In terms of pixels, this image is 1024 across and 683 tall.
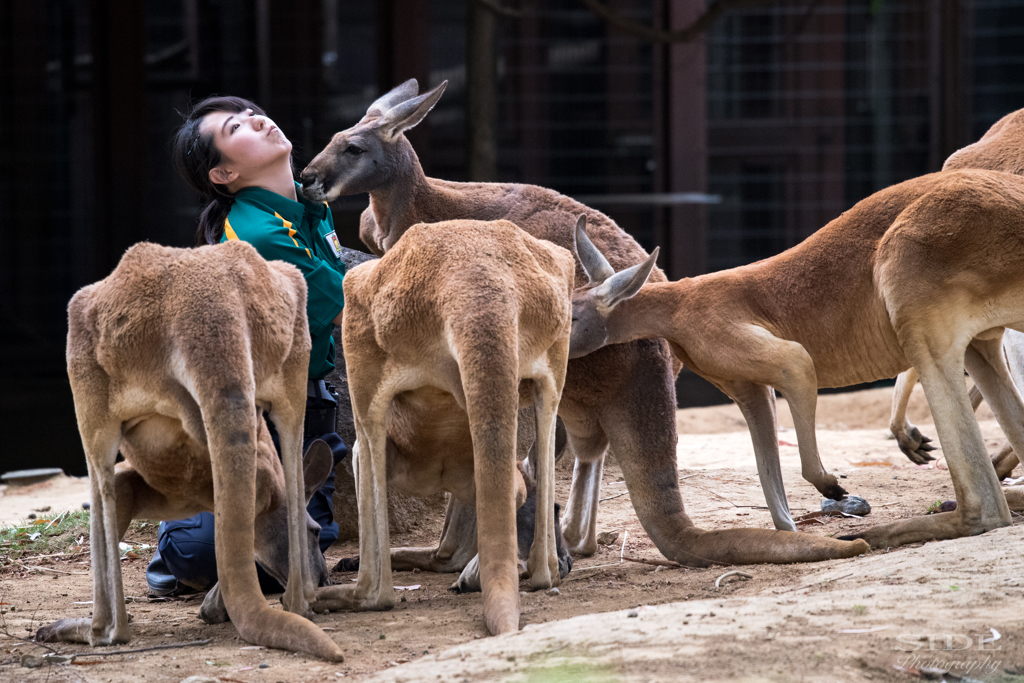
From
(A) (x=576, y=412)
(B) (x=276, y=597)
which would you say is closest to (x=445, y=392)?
(A) (x=576, y=412)

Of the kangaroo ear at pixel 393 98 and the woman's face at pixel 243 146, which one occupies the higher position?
the kangaroo ear at pixel 393 98

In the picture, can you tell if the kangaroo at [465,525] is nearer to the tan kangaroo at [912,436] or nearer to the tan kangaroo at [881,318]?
the tan kangaroo at [881,318]

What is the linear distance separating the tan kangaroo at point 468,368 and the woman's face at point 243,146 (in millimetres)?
772

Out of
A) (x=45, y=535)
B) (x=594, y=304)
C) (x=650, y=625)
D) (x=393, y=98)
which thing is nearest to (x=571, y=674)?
(x=650, y=625)

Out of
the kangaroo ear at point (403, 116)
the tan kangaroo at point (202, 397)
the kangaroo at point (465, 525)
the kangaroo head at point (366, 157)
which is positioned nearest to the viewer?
the tan kangaroo at point (202, 397)

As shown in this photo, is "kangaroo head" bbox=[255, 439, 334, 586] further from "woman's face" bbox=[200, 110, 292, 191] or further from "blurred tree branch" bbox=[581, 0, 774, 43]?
"blurred tree branch" bbox=[581, 0, 774, 43]

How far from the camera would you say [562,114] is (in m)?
8.52

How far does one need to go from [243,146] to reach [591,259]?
130 cm

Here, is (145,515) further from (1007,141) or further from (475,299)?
(1007,141)

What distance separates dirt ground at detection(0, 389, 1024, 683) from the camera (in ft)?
6.88

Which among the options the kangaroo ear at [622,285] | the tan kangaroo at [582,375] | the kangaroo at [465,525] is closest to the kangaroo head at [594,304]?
the kangaroo ear at [622,285]

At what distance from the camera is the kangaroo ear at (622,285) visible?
355 centimetres

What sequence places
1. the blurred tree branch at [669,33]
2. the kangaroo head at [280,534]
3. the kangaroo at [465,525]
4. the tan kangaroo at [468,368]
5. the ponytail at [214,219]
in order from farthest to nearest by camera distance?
the blurred tree branch at [669,33], the ponytail at [214,219], the kangaroo at [465,525], the kangaroo head at [280,534], the tan kangaroo at [468,368]

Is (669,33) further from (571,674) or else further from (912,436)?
(571,674)
